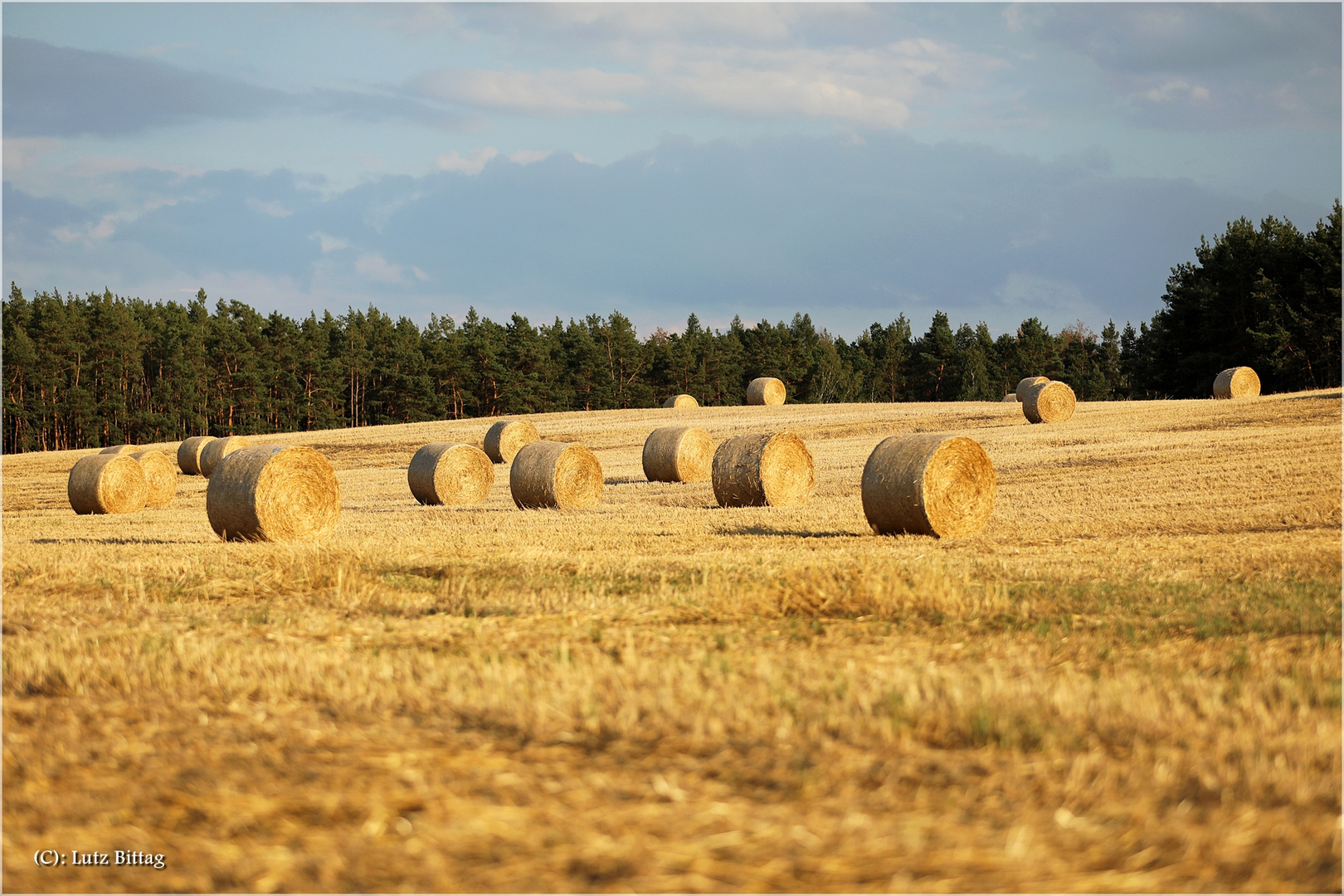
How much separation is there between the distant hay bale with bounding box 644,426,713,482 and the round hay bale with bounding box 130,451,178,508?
11.7 m

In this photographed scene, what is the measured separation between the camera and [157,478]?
25844mm

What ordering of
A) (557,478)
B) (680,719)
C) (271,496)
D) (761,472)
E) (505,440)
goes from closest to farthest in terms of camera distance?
(680,719) < (271,496) < (761,472) < (557,478) < (505,440)

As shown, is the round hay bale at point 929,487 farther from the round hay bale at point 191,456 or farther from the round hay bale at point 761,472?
the round hay bale at point 191,456

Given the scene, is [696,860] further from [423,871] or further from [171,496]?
[171,496]

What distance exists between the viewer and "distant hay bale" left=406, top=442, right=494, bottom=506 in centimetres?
2245

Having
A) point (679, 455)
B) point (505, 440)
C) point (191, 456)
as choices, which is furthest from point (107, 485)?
point (191, 456)

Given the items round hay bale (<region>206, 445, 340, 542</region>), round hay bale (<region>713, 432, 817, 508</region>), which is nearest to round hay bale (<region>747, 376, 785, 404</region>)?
round hay bale (<region>713, 432, 817, 508</region>)

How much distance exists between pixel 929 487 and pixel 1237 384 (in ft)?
105

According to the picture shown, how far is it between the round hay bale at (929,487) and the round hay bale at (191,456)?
2875cm

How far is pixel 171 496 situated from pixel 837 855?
26.3m

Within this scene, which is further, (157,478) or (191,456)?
(191,456)

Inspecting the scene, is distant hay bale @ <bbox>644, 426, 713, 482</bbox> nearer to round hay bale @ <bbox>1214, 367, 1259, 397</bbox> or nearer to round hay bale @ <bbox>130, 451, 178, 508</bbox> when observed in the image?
round hay bale @ <bbox>130, 451, 178, 508</bbox>

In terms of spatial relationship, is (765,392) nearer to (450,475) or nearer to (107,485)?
(450,475)

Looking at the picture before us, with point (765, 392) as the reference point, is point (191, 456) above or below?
below
